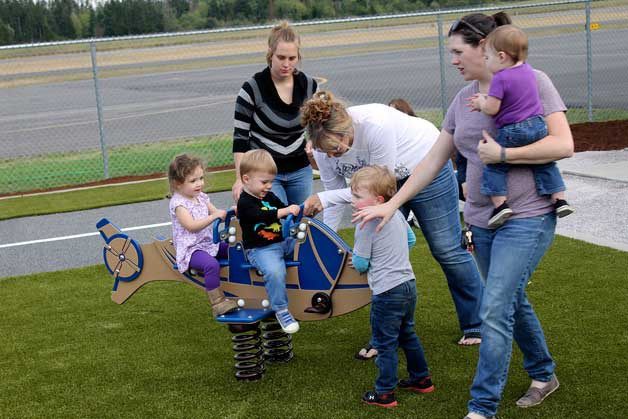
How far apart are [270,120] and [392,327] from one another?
73.1 inches

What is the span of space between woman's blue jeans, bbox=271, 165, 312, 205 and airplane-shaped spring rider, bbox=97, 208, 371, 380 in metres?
0.72

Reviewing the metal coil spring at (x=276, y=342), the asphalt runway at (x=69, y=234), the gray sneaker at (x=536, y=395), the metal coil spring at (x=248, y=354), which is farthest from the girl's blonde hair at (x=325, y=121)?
the asphalt runway at (x=69, y=234)

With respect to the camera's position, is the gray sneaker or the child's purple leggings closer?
the gray sneaker

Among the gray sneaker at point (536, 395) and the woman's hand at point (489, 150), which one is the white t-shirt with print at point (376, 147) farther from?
the gray sneaker at point (536, 395)

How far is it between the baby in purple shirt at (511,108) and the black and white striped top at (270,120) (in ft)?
6.48

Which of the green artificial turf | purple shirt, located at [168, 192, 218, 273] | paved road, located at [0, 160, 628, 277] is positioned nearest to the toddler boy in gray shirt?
purple shirt, located at [168, 192, 218, 273]

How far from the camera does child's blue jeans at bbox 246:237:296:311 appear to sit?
511cm

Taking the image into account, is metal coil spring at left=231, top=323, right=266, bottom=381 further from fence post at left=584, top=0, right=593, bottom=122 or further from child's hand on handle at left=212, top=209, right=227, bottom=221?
fence post at left=584, top=0, right=593, bottom=122

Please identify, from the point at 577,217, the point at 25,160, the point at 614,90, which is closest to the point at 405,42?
the point at 614,90

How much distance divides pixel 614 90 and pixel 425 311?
45.9ft

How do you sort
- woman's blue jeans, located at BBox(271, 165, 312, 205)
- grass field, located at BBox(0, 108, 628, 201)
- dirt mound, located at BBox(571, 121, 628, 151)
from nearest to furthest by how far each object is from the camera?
woman's blue jeans, located at BBox(271, 165, 312, 205)
dirt mound, located at BBox(571, 121, 628, 151)
grass field, located at BBox(0, 108, 628, 201)

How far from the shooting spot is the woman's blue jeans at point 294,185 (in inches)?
237

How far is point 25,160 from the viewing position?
15.8m

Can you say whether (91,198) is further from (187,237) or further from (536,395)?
(536,395)
